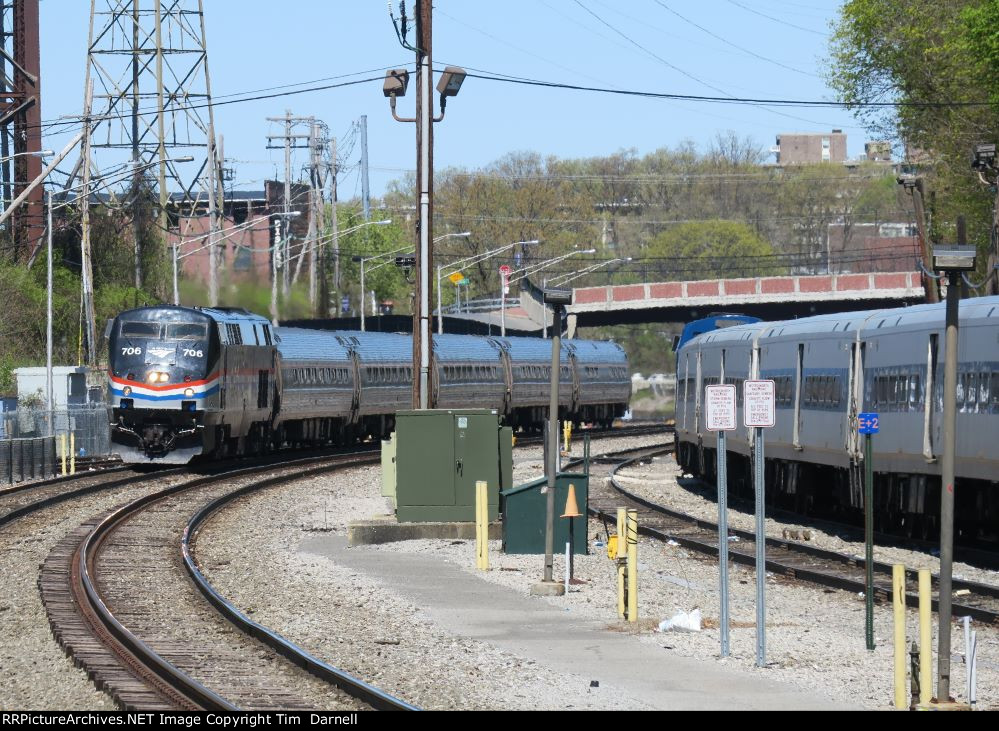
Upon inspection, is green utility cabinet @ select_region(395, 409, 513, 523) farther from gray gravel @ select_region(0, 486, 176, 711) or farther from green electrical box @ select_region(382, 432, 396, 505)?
gray gravel @ select_region(0, 486, 176, 711)

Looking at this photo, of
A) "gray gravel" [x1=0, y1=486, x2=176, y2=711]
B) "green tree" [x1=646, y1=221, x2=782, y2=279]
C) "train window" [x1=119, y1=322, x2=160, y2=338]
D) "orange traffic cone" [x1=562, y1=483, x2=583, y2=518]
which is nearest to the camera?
"gray gravel" [x1=0, y1=486, x2=176, y2=711]

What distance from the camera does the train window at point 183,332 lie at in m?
37.5

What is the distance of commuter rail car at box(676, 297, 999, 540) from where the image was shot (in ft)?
70.0

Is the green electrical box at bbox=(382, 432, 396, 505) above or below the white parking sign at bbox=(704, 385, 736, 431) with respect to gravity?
below

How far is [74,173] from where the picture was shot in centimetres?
5731

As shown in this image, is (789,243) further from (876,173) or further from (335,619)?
(335,619)

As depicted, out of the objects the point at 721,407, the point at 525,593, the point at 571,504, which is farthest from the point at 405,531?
the point at 721,407

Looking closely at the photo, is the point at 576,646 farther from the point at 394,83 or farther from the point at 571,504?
the point at 394,83

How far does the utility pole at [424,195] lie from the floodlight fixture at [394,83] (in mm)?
643

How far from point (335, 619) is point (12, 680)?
12.7 feet

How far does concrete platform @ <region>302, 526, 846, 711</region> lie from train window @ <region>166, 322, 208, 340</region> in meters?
16.9

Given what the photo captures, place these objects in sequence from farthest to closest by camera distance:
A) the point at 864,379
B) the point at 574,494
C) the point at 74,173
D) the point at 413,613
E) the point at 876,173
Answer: the point at 876,173, the point at 74,173, the point at 864,379, the point at 574,494, the point at 413,613

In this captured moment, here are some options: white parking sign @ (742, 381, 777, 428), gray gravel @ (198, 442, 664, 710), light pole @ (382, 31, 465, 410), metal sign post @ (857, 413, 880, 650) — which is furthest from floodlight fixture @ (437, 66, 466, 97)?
white parking sign @ (742, 381, 777, 428)

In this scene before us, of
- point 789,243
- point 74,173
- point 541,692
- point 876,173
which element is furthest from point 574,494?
point 876,173
